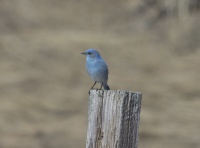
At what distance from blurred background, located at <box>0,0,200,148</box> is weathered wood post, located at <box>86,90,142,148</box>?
774 centimetres

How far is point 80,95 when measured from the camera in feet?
45.3

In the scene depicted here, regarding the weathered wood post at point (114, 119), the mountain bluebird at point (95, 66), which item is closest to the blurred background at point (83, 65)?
the mountain bluebird at point (95, 66)

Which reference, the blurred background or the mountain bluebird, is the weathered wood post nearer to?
the mountain bluebird

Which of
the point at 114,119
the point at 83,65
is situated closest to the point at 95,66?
the point at 114,119

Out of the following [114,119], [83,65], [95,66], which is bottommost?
[114,119]

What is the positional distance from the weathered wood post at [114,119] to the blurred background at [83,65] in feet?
25.4

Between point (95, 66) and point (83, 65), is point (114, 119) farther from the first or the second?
point (83, 65)

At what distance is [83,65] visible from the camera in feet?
50.9

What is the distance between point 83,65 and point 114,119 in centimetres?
1258

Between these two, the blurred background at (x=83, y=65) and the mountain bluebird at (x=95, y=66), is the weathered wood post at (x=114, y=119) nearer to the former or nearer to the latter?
the mountain bluebird at (x=95, y=66)

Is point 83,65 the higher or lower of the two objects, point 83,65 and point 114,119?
the higher

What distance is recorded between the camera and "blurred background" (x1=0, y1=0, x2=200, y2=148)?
11.6 metres

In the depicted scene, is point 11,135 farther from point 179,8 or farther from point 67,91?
point 179,8

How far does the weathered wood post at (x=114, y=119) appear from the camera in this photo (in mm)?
2973
